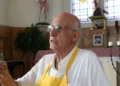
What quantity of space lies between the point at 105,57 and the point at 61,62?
2.50m

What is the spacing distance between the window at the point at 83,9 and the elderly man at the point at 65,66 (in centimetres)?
437

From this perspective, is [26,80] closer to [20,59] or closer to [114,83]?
[114,83]

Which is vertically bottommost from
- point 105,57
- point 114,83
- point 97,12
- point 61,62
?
point 114,83

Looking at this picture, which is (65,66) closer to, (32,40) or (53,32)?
(53,32)

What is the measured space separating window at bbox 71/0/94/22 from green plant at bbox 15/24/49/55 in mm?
1038

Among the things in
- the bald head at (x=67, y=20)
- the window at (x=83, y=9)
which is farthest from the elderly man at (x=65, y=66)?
the window at (x=83, y=9)

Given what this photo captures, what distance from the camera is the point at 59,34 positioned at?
5.43 feet

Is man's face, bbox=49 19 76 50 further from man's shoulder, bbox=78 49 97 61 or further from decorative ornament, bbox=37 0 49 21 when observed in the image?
decorative ornament, bbox=37 0 49 21

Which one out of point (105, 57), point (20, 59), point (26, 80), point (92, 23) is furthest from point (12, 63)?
point (26, 80)

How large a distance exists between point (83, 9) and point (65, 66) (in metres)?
4.67

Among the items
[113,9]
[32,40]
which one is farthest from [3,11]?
[113,9]

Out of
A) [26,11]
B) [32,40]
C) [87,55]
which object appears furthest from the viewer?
[26,11]

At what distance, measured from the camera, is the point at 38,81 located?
1667 millimetres

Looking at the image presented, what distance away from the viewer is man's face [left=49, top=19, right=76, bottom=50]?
164cm
